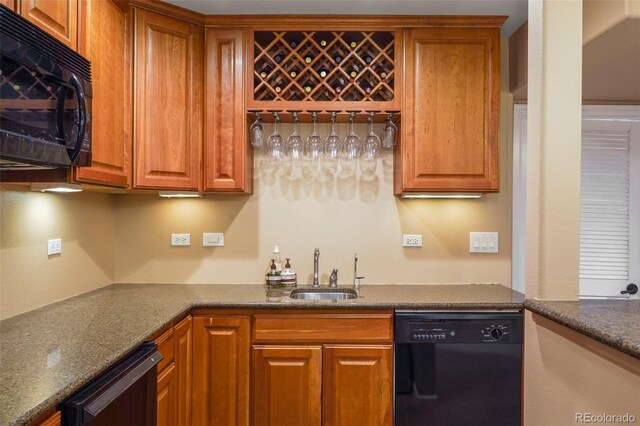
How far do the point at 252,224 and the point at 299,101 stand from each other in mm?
828

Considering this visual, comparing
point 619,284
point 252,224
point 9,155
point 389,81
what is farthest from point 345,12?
point 619,284

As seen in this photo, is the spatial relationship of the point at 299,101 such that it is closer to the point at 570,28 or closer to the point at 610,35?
the point at 570,28

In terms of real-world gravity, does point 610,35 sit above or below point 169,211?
above

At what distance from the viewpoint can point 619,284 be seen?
2.74 m

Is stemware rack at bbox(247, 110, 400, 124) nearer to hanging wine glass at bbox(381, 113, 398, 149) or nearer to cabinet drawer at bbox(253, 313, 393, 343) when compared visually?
hanging wine glass at bbox(381, 113, 398, 149)

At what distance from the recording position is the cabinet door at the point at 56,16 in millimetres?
1436

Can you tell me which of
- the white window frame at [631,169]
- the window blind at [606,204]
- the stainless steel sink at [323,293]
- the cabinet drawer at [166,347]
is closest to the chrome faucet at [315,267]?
the stainless steel sink at [323,293]

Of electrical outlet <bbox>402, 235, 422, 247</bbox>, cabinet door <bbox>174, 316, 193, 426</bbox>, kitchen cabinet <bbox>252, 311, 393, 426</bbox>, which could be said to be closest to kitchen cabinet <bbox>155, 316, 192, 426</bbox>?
cabinet door <bbox>174, 316, 193, 426</bbox>

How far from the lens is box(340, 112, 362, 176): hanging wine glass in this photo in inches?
93.4

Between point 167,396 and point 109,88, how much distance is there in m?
1.42

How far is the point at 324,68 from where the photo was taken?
95.5 inches

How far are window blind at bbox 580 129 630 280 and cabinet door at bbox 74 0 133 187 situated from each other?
2792mm

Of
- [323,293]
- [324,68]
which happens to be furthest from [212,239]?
[324,68]

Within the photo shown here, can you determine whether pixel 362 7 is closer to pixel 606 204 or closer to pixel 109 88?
pixel 109 88
